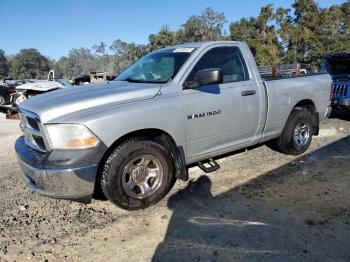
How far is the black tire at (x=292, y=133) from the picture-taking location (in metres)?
5.79

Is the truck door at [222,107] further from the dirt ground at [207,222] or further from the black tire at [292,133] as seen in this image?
the black tire at [292,133]

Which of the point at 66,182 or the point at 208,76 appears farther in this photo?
the point at 208,76

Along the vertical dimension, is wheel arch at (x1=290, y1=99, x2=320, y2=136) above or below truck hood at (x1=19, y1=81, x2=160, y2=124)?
below

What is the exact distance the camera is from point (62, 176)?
139 inches

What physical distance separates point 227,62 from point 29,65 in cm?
10547

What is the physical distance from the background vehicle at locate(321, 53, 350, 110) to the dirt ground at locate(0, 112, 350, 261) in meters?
4.01

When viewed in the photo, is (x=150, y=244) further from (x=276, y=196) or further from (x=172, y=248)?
(x=276, y=196)

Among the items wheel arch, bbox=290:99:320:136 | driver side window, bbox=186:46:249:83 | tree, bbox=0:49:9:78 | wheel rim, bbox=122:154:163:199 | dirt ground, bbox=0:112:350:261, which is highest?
tree, bbox=0:49:9:78

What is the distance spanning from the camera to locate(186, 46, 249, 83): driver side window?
4720 millimetres

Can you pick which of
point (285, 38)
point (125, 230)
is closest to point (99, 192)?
point (125, 230)

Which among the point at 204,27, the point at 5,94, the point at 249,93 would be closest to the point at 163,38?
the point at 204,27

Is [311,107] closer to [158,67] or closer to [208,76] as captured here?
[208,76]

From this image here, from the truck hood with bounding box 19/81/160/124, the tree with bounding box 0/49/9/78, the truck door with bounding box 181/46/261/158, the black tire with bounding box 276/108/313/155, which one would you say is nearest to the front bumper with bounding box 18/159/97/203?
the truck hood with bounding box 19/81/160/124

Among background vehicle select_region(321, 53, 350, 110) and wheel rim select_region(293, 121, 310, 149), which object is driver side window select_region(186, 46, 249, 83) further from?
background vehicle select_region(321, 53, 350, 110)
